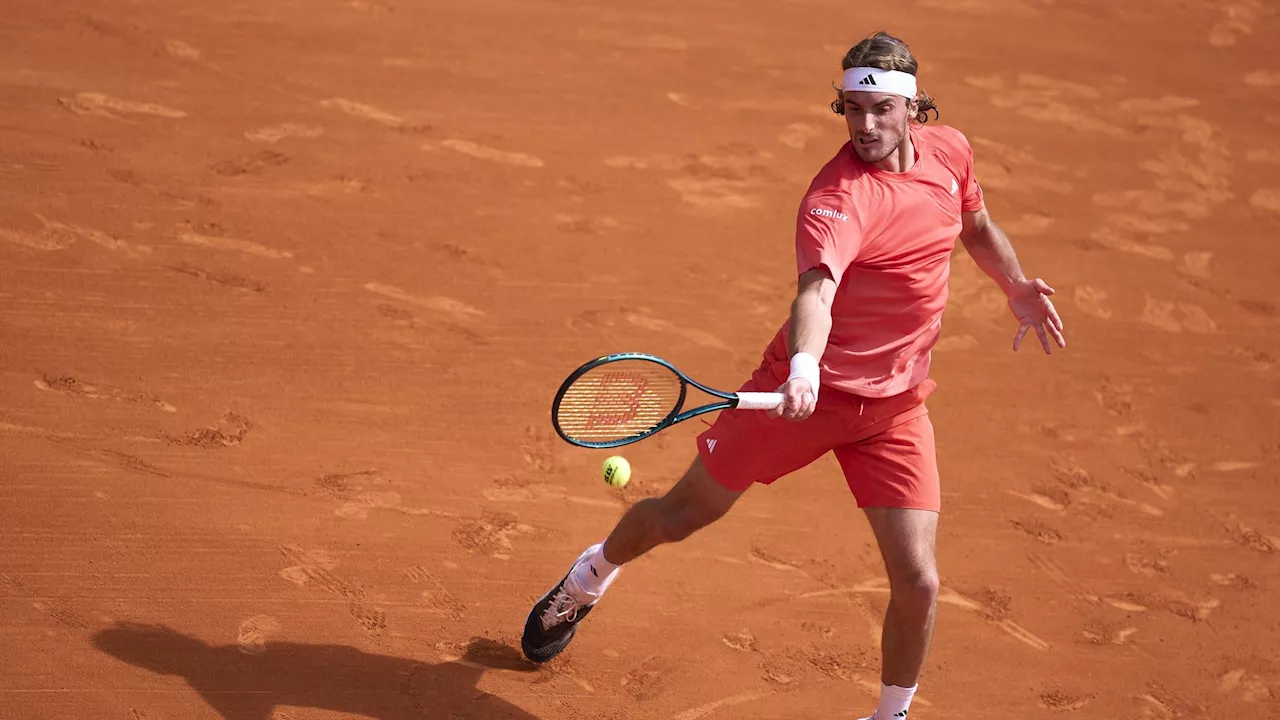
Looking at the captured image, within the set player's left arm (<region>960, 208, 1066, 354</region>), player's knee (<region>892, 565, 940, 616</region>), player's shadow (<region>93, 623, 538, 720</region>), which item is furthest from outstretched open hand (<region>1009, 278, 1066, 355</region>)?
player's shadow (<region>93, 623, 538, 720</region>)

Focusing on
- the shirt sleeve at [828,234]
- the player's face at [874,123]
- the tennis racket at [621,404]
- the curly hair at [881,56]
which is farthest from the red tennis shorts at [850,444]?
the curly hair at [881,56]

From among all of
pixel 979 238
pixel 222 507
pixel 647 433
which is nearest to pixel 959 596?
pixel 979 238

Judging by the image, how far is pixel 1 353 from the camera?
562 cm

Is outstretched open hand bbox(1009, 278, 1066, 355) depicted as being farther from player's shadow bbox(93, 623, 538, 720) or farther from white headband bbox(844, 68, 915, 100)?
player's shadow bbox(93, 623, 538, 720)

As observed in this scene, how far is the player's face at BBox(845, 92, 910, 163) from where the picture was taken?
374cm

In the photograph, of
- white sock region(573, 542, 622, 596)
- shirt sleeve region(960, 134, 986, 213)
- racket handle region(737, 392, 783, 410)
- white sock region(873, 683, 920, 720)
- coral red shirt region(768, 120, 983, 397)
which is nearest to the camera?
racket handle region(737, 392, 783, 410)

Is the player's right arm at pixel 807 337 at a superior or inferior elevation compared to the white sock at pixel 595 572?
superior

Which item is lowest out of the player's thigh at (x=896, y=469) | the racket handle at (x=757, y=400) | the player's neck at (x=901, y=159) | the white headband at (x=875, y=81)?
the player's thigh at (x=896, y=469)

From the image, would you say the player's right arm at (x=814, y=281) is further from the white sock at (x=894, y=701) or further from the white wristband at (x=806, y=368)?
the white sock at (x=894, y=701)

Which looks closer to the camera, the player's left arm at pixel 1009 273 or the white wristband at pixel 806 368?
the white wristband at pixel 806 368

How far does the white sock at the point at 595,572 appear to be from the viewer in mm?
4258

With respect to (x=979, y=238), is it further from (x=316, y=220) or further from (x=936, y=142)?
(x=316, y=220)

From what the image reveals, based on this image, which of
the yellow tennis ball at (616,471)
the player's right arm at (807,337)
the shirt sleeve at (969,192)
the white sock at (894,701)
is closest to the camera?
the player's right arm at (807,337)

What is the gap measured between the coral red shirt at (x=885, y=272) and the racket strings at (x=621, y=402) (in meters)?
0.37
